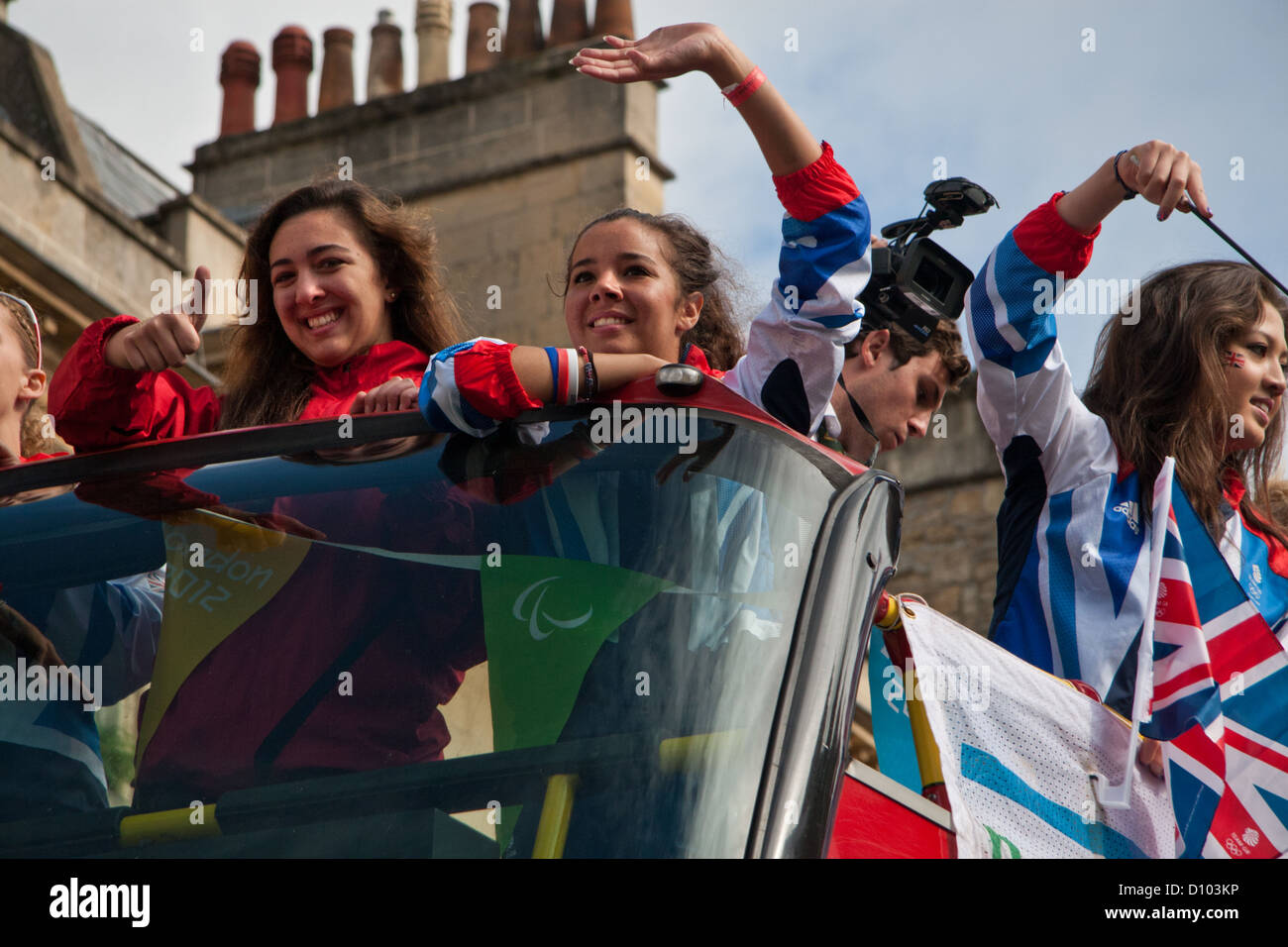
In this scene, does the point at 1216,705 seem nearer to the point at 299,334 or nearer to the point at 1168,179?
the point at 1168,179

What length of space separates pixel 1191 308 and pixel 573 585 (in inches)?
81.0

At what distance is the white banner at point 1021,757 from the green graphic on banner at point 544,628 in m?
0.62

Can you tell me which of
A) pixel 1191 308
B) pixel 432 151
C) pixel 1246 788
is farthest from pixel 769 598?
pixel 432 151

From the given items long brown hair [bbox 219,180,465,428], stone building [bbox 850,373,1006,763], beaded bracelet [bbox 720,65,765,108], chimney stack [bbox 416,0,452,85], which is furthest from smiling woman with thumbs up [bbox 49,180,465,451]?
chimney stack [bbox 416,0,452,85]

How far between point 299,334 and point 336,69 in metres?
14.4

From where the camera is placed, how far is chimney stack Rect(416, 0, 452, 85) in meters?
16.7

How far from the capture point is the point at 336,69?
1700 cm

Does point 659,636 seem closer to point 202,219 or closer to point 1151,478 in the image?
point 1151,478

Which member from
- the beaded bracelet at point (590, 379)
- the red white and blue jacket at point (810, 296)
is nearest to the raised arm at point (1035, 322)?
the red white and blue jacket at point (810, 296)

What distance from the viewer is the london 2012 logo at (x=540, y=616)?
2.15 metres

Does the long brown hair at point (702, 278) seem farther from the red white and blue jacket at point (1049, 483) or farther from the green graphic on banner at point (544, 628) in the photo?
the green graphic on banner at point (544, 628)

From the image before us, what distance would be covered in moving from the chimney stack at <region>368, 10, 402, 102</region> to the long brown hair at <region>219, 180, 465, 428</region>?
13999mm

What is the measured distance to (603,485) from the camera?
2.30 m
